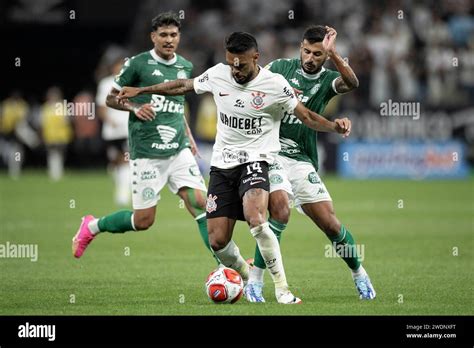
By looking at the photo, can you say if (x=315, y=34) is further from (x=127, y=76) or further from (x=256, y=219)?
(x=127, y=76)

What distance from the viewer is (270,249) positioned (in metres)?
9.58

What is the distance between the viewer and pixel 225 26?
31000 mm

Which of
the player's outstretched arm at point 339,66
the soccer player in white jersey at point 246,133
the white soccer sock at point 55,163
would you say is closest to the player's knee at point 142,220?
the soccer player in white jersey at point 246,133

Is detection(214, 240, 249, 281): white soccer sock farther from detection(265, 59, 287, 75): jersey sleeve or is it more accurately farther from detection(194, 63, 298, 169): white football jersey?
detection(265, 59, 287, 75): jersey sleeve

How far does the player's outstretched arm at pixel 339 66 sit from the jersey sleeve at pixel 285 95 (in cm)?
48

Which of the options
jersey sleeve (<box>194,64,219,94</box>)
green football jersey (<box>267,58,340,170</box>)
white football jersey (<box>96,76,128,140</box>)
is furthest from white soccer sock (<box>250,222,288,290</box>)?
white football jersey (<box>96,76,128,140</box>)

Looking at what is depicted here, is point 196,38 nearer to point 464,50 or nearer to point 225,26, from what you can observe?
point 225,26

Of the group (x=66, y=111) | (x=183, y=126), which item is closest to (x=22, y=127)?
(x=66, y=111)

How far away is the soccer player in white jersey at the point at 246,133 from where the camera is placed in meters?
9.55

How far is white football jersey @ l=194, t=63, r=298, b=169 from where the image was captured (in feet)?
31.8

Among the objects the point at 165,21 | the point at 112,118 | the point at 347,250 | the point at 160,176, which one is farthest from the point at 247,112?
the point at 112,118

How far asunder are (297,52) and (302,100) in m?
18.4

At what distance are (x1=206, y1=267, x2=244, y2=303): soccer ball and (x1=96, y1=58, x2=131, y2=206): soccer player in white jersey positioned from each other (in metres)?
8.42
